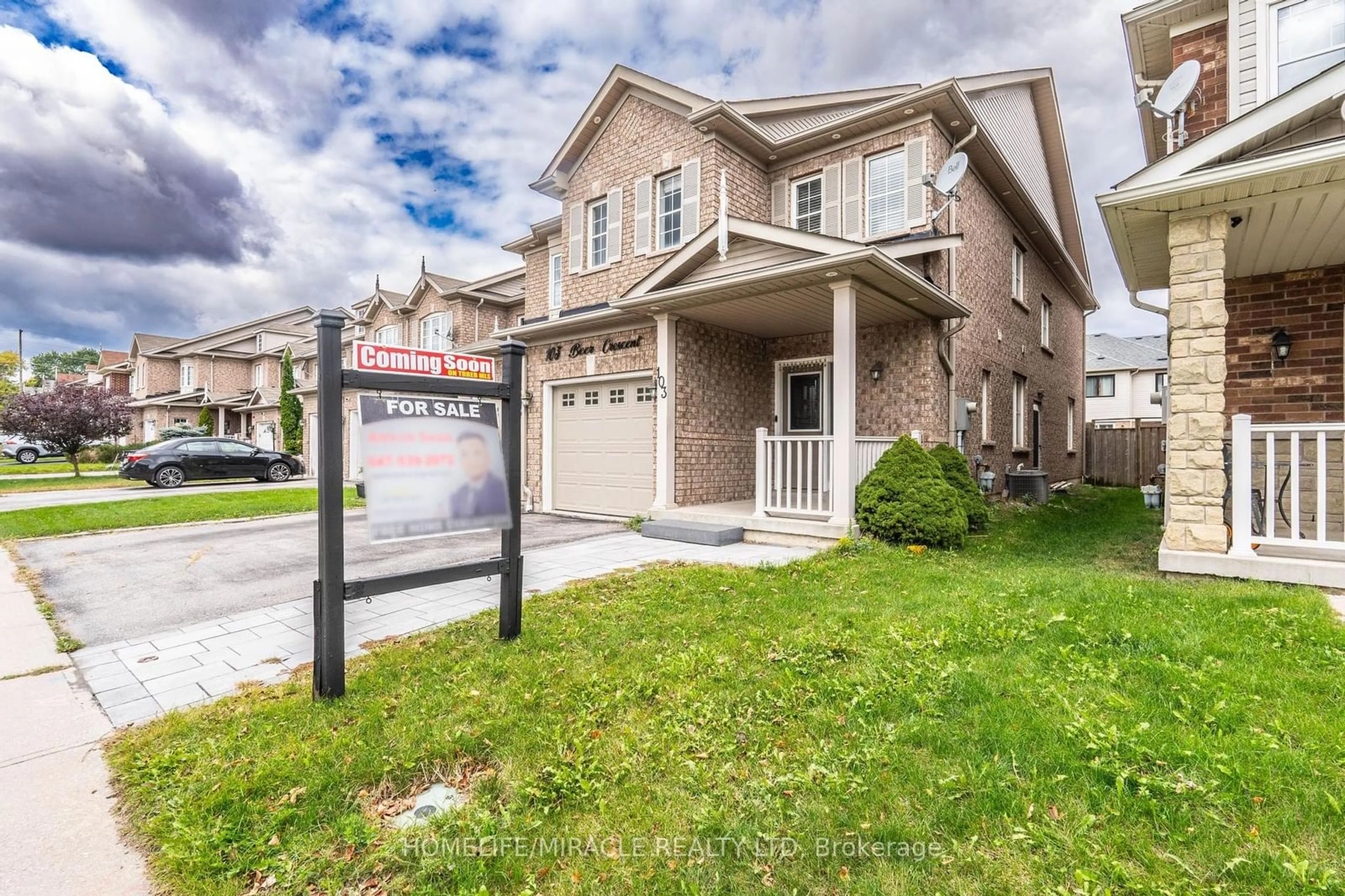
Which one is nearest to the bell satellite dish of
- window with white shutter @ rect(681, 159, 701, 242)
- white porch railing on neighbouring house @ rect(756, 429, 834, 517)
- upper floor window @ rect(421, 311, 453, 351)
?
white porch railing on neighbouring house @ rect(756, 429, 834, 517)

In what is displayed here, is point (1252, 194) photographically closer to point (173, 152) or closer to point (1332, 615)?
point (1332, 615)

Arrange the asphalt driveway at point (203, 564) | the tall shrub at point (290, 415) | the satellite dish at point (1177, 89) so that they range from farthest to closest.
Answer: the tall shrub at point (290, 415) → the satellite dish at point (1177, 89) → the asphalt driveway at point (203, 564)

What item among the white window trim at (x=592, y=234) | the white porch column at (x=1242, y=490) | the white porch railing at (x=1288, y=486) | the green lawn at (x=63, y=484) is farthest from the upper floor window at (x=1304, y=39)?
the green lawn at (x=63, y=484)

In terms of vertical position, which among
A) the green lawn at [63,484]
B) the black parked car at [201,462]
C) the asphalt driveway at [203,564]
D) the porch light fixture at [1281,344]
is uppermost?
the porch light fixture at [1281,344]

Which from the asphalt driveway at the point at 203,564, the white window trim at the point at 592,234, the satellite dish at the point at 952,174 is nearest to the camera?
the asphalt driveway at the point at 203,564

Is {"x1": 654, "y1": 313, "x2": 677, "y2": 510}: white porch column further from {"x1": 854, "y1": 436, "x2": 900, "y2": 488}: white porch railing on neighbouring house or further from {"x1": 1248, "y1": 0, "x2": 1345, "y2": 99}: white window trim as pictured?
{"x1": 1248, "y1": 0, "x2": 1345, "y2": 99}: white window trim

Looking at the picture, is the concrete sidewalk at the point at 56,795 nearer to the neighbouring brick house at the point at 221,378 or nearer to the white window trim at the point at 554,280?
the white window trim at the point at 554,280

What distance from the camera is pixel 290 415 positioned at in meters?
24.2

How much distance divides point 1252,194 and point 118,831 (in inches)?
320

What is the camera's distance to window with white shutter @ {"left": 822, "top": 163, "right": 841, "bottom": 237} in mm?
9570

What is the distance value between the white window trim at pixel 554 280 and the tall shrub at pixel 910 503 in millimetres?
8375

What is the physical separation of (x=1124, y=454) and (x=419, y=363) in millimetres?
19536

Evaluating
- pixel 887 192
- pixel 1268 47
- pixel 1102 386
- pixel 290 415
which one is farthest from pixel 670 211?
pixel 1102 386

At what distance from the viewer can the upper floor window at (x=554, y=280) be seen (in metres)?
13.1
